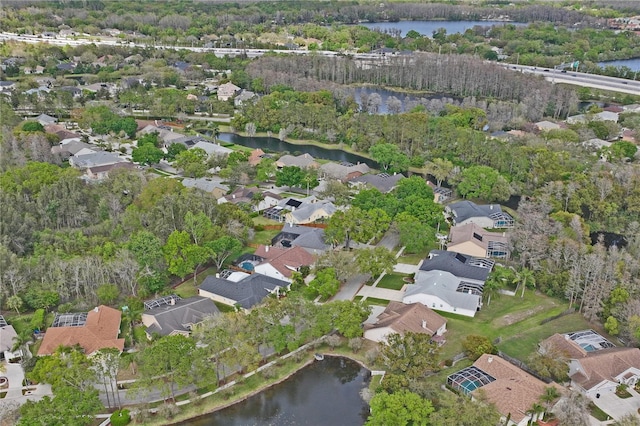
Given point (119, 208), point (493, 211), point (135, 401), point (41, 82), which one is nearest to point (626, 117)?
point (493, 211)

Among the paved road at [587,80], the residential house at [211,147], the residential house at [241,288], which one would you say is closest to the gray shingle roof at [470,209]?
the residential house at [241,288]

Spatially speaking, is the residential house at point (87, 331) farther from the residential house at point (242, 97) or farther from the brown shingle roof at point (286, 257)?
the residential house at point (242, 97)

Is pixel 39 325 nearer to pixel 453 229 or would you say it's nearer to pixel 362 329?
pixel 362 329

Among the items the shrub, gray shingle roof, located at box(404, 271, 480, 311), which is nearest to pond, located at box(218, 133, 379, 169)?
gray shingle roof, located at box(404, 271, 480, 311)

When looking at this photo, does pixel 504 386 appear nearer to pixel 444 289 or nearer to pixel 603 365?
pixel 603 365

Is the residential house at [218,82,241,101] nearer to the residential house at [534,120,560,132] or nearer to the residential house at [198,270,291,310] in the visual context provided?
the residential house at [534,120,560,132]

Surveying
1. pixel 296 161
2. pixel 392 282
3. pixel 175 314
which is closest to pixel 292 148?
pixel 296 161
